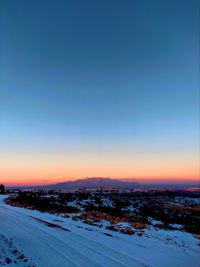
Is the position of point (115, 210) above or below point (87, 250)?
below

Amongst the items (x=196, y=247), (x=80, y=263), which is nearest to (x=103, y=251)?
(x=80, y=263)

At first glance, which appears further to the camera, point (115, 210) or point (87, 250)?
point (115, 210)

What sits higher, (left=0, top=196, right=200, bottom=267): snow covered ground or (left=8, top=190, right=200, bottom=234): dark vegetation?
(left=0, top=196, right=200, bottom=267): snow covered ground

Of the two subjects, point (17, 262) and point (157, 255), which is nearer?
point (17, 262)

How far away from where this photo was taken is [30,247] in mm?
13023

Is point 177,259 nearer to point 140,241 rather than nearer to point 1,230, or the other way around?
Result: point 140,241

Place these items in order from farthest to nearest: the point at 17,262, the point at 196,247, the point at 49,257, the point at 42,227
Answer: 1. the point at 42,227
2. the point at 196,247
3. the point at 49,257
4. the point at 17,262

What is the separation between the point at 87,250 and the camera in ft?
42.0

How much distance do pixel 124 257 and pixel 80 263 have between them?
7.73 feet

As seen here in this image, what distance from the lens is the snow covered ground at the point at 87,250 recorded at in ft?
36.1

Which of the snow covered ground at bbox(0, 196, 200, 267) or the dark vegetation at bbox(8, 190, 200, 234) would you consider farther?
the dark vegetation at bbox(8, 190, 200, 234)

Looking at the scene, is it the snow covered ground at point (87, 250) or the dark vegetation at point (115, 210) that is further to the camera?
the dark vegetation at point (115, 210)

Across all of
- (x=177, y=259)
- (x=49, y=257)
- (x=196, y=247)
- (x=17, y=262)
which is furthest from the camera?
(x=196, y=247)

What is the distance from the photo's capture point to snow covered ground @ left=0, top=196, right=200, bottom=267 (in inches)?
433
